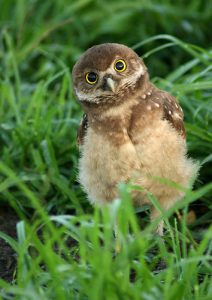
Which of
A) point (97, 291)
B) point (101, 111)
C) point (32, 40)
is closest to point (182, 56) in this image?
point (32, 40)

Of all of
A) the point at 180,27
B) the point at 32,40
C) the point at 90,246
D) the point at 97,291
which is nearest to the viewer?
the point at 97,291

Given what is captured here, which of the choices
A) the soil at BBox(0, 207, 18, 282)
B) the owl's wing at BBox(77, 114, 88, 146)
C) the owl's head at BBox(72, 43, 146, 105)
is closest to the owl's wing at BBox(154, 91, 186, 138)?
the owl's head at BBox(72, 43, 146, 105)

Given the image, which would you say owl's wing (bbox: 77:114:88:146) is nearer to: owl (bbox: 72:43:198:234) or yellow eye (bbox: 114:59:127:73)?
owl (bbox: 72:43:198:234)

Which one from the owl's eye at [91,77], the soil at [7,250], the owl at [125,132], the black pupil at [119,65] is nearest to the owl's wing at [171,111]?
the owl at [125,132]

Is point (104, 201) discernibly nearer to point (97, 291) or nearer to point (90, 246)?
point (90, 246)

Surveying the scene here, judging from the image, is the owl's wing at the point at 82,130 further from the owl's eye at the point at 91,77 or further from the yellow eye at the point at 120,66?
the yellow eye at the point at 120,66

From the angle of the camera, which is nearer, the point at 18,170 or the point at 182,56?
the point at 18,170
